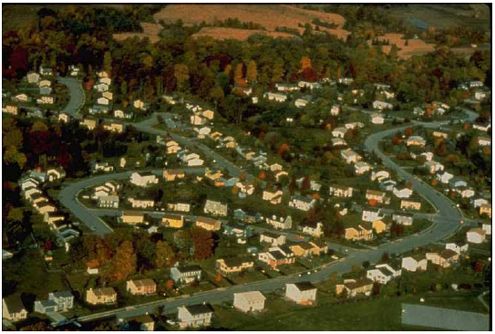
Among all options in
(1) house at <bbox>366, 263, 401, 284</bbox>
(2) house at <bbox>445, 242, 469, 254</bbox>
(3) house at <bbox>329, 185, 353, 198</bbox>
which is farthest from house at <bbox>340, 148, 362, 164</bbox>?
(1) house at <bbox>366, 263, 401, 284</bbox>

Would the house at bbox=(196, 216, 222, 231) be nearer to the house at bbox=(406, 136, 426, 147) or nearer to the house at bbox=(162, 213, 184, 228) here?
the house at bbox=(162, 213, 184, 228)

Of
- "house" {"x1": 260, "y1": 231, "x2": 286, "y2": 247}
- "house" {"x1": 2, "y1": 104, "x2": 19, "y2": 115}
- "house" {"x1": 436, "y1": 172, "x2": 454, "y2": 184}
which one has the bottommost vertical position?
"house" {"x1": 436, "y1": 172, "x2": 454, "y2": 184}

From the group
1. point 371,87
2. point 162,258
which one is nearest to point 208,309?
point 162,258

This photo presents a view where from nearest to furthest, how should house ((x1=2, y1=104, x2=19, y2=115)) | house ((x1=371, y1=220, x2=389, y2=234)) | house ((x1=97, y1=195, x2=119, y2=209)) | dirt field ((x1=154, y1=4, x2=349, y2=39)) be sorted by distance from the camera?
house ((x1=371, y1=220, x2=389, y2=234)), house ((x1=97, y1=195, x2=119, y2=209)), house ((x1=2, y1=104, x2=19, y2=115)), dirt field ((x1=154, y1=4, x2=349, y2=39))

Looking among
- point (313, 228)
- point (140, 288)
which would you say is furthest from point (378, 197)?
point (140, 288)

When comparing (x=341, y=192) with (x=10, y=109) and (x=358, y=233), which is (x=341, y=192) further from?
(x=10, y=109)

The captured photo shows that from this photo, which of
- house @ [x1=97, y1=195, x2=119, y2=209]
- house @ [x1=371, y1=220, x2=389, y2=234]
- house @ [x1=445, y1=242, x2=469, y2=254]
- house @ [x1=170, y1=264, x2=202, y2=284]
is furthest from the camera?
house @ [x1=97, y1=195, x2=119, y2=209]

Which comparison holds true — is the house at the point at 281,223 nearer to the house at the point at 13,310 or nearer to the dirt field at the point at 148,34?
the house at the point at 13,310
